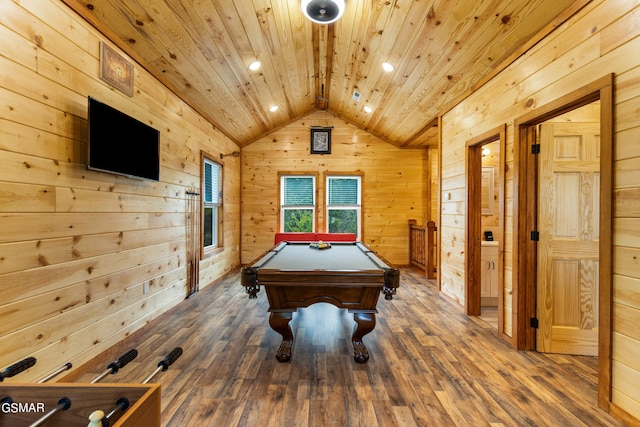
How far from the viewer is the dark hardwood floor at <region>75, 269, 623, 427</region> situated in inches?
68.1

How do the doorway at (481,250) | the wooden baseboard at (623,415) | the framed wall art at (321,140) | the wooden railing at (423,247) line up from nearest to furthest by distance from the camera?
the wooden baseboard at (623,415) → the doorway at (481,250) → the wooden railing at (423,247) → the framed wall art at (321,140)

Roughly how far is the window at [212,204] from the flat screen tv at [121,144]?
1862 mm

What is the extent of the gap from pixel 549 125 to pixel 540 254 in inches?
43.6

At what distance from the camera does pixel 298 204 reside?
251 inches

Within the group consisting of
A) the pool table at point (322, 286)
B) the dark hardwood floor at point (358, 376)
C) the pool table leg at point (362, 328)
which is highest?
the pool table at point (322, 286)

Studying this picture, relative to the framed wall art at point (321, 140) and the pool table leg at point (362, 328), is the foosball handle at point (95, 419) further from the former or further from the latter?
the framed wall art at point (321, 140)

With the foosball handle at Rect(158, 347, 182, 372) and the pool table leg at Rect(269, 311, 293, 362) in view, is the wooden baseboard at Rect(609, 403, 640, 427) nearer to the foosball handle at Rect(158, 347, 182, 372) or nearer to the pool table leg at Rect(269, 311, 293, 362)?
the pool table leg at Rect(269, 311, 293, 362)

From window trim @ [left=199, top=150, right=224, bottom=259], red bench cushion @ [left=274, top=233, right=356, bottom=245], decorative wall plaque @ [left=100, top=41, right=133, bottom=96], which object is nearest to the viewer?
decorative wall plaque @ [left=100, top=41, right=133, bottom=96]

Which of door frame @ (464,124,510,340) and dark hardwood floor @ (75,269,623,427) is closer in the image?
dark hardwood floor @ (75,269,623,427)

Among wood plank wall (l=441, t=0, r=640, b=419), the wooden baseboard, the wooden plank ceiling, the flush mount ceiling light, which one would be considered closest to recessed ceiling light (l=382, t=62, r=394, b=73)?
the wooden plank ceiling

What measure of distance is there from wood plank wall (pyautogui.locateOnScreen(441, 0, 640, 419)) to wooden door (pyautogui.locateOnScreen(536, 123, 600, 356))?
0.91ft

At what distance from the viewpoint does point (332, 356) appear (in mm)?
2455

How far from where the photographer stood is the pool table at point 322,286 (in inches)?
84.7

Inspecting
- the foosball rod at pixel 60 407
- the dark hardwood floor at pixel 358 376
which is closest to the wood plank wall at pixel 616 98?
the dark hardwood floor at pixel 358 376
